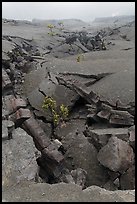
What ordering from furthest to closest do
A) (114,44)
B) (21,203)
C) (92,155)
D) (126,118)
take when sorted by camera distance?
(114,44)
(126,118)
(92,155)
(21,203)

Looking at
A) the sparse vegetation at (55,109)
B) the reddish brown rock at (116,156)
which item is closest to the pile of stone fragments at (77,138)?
the reddish brown rock at (116,156)

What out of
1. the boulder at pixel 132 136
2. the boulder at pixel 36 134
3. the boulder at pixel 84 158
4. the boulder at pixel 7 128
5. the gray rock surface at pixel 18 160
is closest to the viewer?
the gray rock surface at pixel 18 160

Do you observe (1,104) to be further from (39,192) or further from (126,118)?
(39,192)

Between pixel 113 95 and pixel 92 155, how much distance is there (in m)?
3.66

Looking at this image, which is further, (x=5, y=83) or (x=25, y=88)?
(x=25, y=88)

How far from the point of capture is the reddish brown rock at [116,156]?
7.68 meters

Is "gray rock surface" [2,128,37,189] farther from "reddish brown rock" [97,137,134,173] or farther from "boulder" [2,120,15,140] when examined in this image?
"reddish brown rock" [97,137,134,173]

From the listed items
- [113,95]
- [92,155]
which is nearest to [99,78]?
[113,95]

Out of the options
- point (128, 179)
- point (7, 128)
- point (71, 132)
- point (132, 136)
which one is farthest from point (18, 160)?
point (71, 132)

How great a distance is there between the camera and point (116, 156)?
7.65m

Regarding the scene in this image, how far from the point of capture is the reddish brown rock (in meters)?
7.68

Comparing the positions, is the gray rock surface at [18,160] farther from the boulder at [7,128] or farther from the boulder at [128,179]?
the boulder at [128,179]

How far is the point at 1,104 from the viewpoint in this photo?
9.55 metres

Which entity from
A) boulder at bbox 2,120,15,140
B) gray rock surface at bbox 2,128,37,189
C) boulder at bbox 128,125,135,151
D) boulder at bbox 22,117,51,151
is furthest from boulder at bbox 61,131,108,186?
boulder at bbox 2,120,15,140
